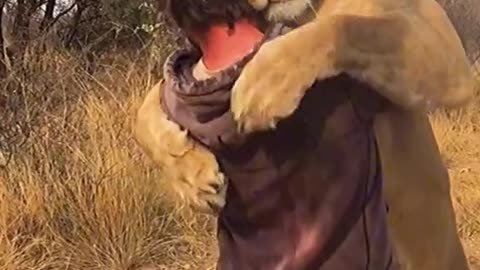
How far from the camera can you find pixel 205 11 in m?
1.91

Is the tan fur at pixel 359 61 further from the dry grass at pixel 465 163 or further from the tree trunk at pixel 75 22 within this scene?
the tree trunk at pixel 75 22

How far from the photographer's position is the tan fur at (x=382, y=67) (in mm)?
1789

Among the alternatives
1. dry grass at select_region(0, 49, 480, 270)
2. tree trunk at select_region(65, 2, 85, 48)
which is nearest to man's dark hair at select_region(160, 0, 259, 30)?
dry grass at select_region(0, 49, 480, 270)

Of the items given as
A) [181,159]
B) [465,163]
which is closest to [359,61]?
[181,159]

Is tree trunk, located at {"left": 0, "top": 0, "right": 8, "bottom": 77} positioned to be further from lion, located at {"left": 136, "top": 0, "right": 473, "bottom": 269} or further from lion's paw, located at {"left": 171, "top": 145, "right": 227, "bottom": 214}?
lion's paw, located at {"left": 171, "top": 145, "right": 227, "bottom": 214}

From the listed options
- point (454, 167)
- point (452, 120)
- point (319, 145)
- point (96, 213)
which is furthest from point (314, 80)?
point (452, 120)

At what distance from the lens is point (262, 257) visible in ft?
6.13

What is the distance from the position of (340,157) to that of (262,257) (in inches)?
8.4

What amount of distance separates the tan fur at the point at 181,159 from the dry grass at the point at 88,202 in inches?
81.3

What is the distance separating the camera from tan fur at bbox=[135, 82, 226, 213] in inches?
76.8

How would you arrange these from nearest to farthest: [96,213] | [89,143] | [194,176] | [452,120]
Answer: [194,176] → [96,213] → [89,143] → [452,120]

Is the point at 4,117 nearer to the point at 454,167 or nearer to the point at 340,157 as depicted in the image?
the point at 454,167

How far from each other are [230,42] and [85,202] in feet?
8.97

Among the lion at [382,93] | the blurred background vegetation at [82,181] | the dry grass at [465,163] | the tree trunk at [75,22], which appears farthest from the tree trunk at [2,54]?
the lion at [382,93]
